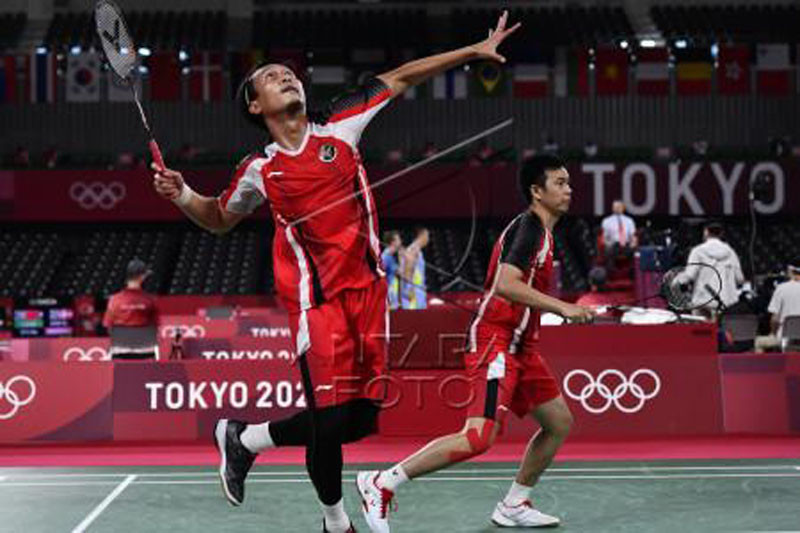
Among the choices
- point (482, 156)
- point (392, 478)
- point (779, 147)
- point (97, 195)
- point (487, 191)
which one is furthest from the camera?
point (779, 147)

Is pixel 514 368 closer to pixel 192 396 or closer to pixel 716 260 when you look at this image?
pixel 192 396

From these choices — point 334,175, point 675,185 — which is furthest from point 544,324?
point 675,185

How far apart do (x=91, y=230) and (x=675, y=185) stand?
11.1 m

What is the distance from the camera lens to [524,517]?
4.73 meters

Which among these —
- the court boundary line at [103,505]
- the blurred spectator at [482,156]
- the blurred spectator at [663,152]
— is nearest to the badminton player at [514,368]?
the court boundary line at [103,505]

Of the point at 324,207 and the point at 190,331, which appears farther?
the point at 190,331

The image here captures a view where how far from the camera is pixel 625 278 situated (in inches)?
495

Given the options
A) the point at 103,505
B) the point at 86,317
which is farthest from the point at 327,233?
the point at 86,317

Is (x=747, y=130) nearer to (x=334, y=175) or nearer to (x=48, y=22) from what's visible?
(x=48, y=22)

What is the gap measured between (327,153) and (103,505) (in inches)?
102

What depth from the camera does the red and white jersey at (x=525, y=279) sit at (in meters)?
4.47

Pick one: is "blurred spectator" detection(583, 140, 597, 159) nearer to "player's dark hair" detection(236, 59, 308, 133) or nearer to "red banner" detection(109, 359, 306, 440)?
"red banner" detection(109, 359, 306, 440)

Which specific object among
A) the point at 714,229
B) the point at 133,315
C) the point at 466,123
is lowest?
the point at 133,315

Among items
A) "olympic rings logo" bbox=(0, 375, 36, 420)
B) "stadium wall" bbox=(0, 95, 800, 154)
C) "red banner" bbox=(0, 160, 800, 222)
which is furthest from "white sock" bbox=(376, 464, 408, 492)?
"stadium wall" bbox=(0, 95, 800, 154)
